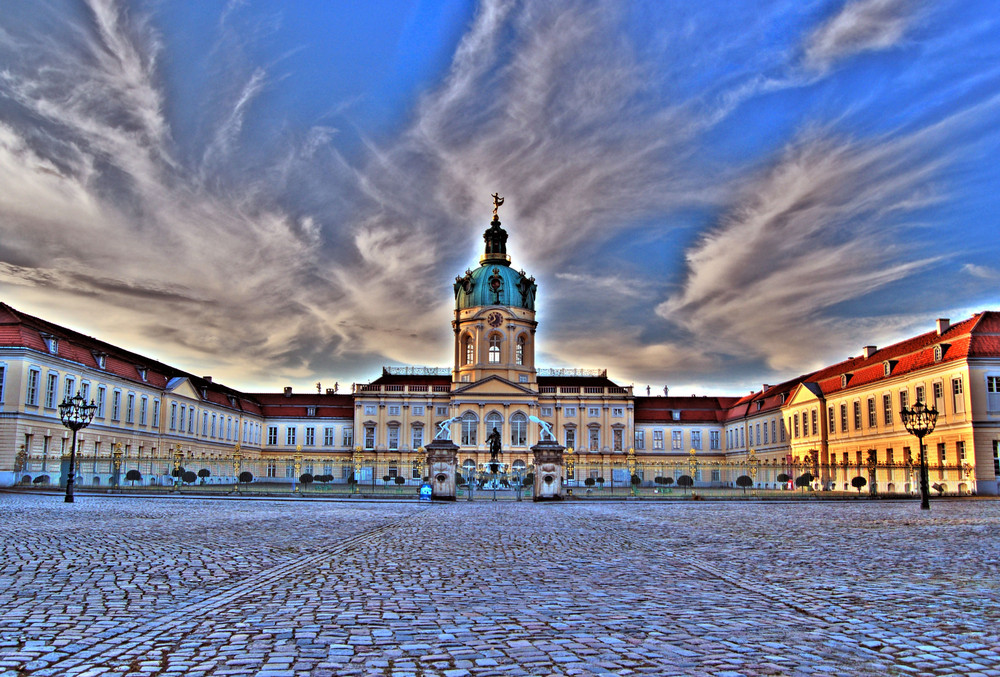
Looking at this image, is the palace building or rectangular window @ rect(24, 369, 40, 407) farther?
rectangular window @ rect(24, 369, 40, 407)

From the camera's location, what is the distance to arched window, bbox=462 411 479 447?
84688 millimetres

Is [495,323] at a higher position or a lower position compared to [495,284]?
lower

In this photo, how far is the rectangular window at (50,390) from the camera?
1977 inches

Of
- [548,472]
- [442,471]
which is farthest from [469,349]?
[442,471]

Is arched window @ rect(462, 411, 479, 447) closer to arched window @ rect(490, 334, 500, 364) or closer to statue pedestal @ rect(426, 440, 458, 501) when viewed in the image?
arched window @ rect(490, 334, 500, 364)

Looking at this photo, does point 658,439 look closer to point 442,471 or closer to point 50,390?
point 442,471

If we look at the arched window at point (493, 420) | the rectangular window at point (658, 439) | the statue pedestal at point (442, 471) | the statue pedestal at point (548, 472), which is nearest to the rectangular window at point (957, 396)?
the statue pedestal at point (548, 472)

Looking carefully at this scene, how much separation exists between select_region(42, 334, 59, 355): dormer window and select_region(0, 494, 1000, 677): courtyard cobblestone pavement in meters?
38.3

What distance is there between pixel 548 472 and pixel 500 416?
4916cm

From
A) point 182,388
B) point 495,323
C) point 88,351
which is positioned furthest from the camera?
point 495,323

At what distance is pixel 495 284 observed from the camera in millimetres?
89562

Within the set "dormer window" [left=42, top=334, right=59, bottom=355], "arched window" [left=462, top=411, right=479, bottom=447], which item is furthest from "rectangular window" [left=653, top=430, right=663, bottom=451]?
"dormer window" [left=42, top=334, right=59, bottom=355]

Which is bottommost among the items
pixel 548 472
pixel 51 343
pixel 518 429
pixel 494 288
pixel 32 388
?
pixel 548 472

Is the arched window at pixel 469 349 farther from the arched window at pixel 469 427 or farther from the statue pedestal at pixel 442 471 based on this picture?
the statue pedestal at pixel 442 471
